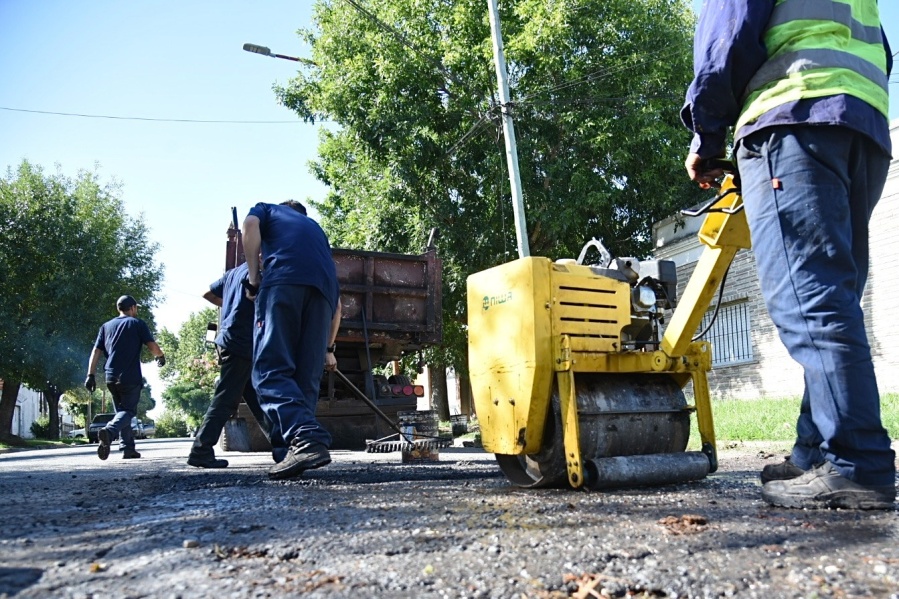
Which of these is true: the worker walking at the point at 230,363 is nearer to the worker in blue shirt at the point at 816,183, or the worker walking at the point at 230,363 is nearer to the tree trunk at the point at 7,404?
the worker in blue shirt at the point at 816,183

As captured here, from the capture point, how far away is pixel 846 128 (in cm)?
293

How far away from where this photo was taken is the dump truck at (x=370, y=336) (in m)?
9.34

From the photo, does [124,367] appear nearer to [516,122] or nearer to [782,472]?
[782,472]

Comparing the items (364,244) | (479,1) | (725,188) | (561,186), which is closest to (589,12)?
(479,1)

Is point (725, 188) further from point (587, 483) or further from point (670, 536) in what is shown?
point (670, 536)

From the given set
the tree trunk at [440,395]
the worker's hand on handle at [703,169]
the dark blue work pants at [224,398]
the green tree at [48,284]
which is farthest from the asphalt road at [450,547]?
the green tree at [48,284]

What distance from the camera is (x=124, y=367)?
970cm

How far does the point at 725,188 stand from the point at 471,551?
2315mm

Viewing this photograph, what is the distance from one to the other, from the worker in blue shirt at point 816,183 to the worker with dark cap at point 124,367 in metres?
8.01

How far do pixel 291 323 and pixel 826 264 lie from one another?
318 cm

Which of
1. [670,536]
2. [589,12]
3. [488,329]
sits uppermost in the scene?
[589,12]

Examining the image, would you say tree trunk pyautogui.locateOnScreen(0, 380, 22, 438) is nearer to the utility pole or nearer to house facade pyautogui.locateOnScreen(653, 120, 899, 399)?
the utility pole

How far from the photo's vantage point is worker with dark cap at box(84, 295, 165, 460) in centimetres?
953

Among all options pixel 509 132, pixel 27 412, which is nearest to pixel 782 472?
pixel 509 132
